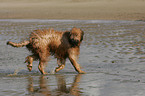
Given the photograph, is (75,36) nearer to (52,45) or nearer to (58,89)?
(52,45)

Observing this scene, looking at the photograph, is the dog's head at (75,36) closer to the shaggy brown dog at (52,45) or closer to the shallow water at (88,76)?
the shaggy brown dog at (52,45)

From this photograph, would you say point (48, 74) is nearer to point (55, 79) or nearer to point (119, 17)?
point (55, 79)

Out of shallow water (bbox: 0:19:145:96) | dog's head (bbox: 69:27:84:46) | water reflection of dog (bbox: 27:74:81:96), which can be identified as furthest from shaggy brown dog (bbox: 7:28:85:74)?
water reflection of dog (bbox: 27:74:81:96)

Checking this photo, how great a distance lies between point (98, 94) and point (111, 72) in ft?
8.09

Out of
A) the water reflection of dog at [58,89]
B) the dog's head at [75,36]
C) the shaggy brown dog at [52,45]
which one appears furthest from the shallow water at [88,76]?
the dog's head at [75,36]

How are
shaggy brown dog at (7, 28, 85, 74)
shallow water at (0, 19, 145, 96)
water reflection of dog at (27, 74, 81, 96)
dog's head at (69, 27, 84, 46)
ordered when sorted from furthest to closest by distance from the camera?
shaggy brown dog at (7, 28, 85, 74)
dog's head at (69, 27, 84, 46)
shallow water at (0, 19, 145, 96)
water reflection of dog at (27, 74, 81, 96)

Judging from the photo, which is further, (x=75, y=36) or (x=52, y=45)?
(x=52, y=45)

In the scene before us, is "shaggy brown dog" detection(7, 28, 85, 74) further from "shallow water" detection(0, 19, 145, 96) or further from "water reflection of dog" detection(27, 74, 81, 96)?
"water reflection of dog" detection(27, 74, 81, 96)

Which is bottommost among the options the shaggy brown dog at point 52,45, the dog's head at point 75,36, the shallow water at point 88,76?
the shallow water at point 88,76

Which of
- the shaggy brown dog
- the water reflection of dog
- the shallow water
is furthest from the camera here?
the shaggy brown dog

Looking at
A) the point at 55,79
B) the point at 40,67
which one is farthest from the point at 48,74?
the point at 55,79

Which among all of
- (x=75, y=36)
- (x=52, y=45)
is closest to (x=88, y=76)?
(x=75, y=36)

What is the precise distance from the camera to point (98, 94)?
6375mm

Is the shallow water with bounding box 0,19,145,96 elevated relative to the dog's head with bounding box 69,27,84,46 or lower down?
lower down
